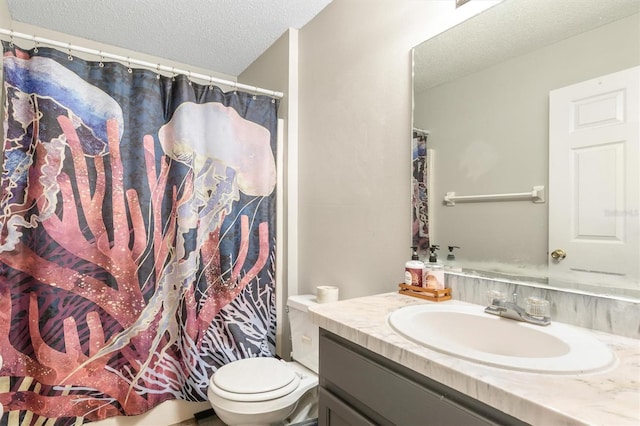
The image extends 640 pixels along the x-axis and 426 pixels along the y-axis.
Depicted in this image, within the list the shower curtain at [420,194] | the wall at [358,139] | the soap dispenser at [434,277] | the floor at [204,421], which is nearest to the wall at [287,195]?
the wall at [358,139]

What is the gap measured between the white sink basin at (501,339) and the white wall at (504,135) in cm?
24

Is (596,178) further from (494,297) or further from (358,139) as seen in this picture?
(358,139)

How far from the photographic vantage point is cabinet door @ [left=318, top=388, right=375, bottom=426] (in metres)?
0.93

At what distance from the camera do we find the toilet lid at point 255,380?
4.73 ft

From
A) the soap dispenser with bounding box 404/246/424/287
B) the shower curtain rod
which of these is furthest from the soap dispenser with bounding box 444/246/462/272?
the shower curtain rod

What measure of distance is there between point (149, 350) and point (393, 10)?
2.11 meters

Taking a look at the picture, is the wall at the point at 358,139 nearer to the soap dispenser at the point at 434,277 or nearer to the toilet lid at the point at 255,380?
the soap dispenser at the point at 434,277

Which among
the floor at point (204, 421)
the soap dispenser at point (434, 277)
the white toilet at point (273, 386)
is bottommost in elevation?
the floor at point (204, 421)

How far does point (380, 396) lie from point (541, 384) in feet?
1.25

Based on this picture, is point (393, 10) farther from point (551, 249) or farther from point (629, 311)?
point (629, 311)

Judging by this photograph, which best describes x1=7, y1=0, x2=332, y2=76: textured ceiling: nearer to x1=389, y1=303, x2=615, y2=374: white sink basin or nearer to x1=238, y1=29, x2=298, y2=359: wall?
x1=238, y1=29, x2=298, y2=359: wall

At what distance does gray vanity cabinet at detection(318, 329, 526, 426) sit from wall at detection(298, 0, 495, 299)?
614 millimetres

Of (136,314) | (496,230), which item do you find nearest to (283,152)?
(136,314)

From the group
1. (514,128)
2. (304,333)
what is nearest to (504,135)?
(514,128)
